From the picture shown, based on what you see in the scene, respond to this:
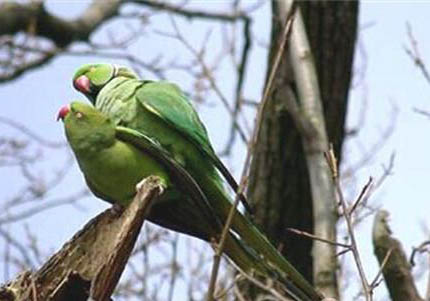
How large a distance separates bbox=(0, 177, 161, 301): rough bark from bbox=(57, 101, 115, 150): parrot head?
9 cm

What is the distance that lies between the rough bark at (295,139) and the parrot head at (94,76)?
1.47 m

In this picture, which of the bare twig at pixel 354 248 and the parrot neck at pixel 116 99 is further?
the parrot neck at pixel 116 99

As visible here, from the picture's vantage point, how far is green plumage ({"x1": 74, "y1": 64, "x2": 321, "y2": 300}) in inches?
65.7

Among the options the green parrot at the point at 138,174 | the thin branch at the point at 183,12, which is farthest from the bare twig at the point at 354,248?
the thin branch at the point at 183,12

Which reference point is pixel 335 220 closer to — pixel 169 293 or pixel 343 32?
pixel 169 293

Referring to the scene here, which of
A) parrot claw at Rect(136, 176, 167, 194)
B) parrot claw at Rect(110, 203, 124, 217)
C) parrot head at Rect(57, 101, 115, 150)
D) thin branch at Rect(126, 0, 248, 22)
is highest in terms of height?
parrot head at Rect(57, 101, 115, 150)

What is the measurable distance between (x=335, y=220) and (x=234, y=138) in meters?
1.03

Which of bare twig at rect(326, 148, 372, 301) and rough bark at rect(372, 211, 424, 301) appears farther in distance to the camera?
rough bark at rect(372, 211, 424, 301)

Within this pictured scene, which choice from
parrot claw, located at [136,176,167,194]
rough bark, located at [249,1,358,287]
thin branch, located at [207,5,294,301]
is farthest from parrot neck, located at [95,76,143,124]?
rough bark, located at [249,1,358,287]

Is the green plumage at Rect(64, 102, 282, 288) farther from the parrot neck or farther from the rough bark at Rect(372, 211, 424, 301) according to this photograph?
the rough bark at Rect(372, 211, 424, 301)

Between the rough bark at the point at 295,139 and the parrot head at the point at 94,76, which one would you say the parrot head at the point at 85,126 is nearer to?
the parrot head at the point at 94,76

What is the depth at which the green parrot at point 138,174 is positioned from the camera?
1.61m

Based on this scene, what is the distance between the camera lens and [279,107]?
10.8 ft

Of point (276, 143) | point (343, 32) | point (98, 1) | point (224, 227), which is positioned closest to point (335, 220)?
point (276, 143)
